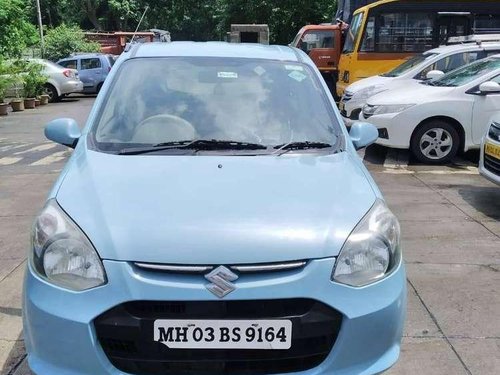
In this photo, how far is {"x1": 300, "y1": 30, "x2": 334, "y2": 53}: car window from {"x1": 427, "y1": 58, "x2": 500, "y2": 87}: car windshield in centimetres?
896

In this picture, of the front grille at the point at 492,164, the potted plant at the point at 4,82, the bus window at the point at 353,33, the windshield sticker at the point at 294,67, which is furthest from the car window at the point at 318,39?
the windshield sticker at the point at 294,67

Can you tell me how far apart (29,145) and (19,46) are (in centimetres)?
833

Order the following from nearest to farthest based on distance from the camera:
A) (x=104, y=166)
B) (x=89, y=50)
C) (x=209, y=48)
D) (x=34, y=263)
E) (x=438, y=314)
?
1. (x=34, y=263)
2. (x=104, y=166)
3. (x=438, y=314)
4. (x=209, y=48)
5. (x=89, y=50)

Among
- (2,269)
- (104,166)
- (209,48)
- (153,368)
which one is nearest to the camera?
(153,368)

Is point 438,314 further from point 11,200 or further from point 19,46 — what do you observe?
point 19,46

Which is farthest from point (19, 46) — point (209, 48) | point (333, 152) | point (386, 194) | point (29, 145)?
point (333, 152)

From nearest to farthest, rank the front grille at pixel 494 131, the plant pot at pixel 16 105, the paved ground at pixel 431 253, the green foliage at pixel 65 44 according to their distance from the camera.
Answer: the paved ground at pixel 431 253 → the front grille at pixel 494 131 → the plant pot at pixel 16 105 → the green foliage at pixel 65 44

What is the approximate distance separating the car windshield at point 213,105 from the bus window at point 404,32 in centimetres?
1155

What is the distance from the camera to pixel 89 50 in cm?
3041

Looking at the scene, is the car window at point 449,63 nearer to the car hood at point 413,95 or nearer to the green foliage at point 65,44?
the car hood at point 413,95

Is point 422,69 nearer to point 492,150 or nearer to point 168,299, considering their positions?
point 492,150

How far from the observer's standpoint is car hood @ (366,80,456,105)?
359 inches

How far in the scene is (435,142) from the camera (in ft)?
30.2

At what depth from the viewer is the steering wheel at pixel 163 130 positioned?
343 cm
